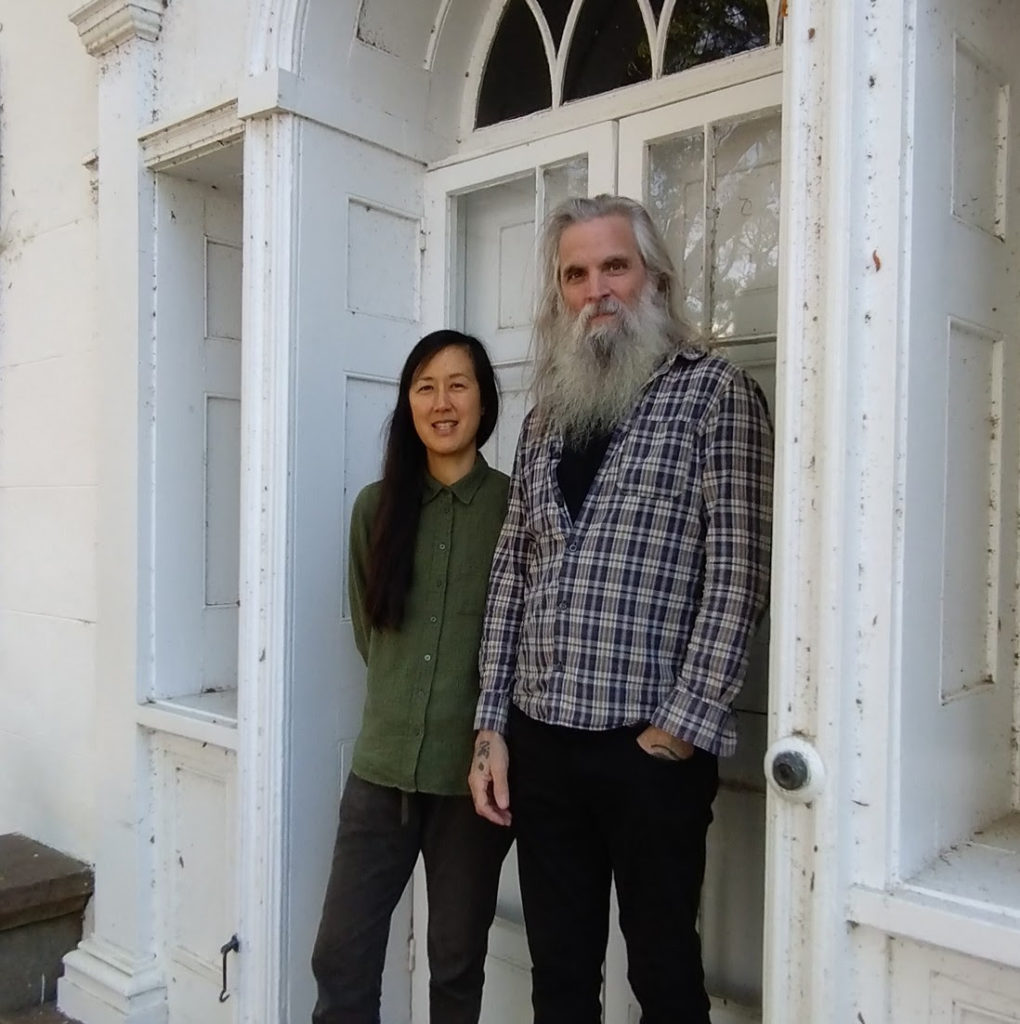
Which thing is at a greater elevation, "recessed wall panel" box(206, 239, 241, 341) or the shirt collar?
"recessed wall panel" box(206, 239, 241, 341)

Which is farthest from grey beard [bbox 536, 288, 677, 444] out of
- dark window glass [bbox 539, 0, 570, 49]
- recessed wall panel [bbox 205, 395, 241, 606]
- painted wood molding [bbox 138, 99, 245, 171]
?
recessed wall panel [bbox 205, 395, 241, 606]

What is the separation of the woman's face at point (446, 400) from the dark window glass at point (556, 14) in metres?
0.99

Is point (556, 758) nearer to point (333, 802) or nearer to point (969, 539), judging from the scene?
point (969, 539)

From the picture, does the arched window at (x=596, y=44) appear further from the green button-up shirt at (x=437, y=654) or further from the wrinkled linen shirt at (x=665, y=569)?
the green button-up shirt at (x=437, y=654)

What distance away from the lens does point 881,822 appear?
137cm

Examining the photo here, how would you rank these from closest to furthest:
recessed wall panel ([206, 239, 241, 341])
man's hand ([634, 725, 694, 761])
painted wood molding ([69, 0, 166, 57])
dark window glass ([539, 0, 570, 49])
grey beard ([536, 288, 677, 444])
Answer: man's hand ([634, 725, 694, 761]) < grey beard ([536, 288, 677, 444]) < dark window glass ([539, 0, 570, 49]) < painted wood molding ([69, 0, 166, 57]) < recessed wall panel ([206, 239, 241, 341])

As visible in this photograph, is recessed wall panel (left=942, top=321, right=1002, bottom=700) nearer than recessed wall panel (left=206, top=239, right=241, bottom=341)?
Yes

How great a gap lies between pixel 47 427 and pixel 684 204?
7.32 feet

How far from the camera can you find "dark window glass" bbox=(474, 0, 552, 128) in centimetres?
257

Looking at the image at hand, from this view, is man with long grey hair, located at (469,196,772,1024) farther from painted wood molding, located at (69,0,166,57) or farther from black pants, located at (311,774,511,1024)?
painted wood molding, located at (69,0,166,57)

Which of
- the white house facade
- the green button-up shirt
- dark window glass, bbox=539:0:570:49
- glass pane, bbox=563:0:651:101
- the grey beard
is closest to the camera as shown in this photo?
the white house facade

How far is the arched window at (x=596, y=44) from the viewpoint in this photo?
217 cm

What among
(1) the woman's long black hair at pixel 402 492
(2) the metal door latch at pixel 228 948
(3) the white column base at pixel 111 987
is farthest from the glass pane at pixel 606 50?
(3) the white column base at pixel 111 987

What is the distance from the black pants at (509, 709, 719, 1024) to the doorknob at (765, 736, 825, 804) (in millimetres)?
229
